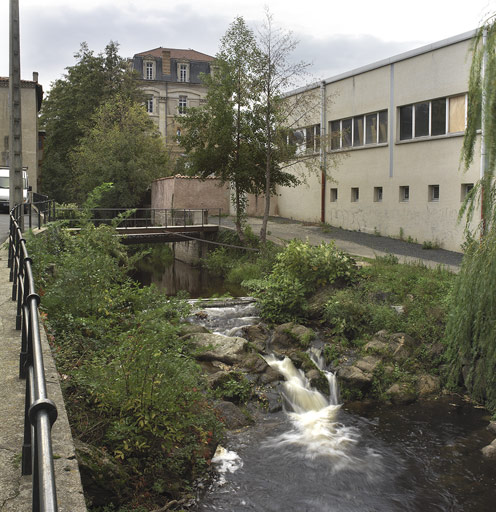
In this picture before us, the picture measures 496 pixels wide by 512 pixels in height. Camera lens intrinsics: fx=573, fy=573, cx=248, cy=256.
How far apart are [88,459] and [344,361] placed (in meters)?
8.28

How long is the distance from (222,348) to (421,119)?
15.1 metres

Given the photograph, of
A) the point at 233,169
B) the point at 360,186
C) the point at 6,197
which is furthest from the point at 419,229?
the point at 6,197

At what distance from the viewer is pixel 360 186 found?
88.3 feet

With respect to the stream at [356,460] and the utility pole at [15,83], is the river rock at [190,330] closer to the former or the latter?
the stream at [356,460]

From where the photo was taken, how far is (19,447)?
3973 millimetres

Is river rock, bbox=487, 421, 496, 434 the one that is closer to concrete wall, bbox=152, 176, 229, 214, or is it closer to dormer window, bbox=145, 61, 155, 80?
concrete wall, bbox=152, 176, 229, 214

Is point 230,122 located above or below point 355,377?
above

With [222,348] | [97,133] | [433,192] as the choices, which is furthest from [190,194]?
[222,348]

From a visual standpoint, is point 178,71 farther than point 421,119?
Yes

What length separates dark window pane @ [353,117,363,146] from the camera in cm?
2688

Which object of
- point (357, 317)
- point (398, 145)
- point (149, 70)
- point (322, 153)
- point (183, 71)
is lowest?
point (357, 317)

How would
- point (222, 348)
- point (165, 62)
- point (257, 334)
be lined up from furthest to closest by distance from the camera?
point (165, 62), point (257, 334), point (222, 348)

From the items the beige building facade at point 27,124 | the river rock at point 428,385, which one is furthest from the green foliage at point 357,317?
the beige building facade at point 27,124

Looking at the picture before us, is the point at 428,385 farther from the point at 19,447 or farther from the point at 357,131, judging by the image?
the point at 357,131
